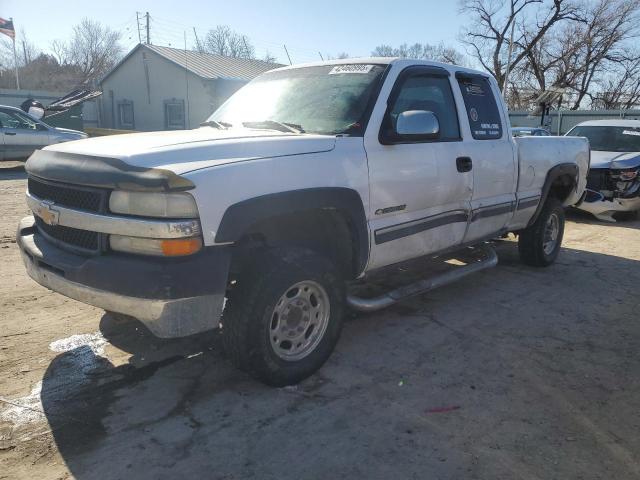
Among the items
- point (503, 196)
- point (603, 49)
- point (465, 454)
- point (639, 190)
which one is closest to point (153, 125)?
point (639, 190)

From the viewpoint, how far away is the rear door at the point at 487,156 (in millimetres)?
4543

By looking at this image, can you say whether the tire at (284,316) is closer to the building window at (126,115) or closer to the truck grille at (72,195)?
the truck grille at (72,195)

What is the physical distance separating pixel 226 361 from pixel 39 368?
120 centimetres

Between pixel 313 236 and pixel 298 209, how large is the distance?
21.6 inches

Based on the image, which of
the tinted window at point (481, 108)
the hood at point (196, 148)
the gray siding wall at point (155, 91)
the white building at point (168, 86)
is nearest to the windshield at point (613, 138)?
the tinted window at point (481, 108)

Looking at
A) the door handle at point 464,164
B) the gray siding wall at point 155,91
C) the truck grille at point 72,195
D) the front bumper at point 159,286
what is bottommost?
the front bumper at point 159,286

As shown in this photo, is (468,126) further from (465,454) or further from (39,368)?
(39,368)

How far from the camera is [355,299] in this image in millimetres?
3695

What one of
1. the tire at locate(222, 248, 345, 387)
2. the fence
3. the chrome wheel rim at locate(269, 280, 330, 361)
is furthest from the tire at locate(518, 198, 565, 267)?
the fence

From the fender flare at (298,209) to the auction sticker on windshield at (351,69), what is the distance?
1117 mm

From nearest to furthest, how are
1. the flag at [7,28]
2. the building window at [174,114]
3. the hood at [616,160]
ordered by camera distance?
the hood at [616,160], the building window at [174,114], the flag at [7,28]

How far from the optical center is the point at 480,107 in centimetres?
475

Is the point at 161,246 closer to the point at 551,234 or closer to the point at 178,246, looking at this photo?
the point at 178,246

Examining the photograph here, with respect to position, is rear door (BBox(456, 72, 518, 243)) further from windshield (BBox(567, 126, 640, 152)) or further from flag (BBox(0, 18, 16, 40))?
flag (BBox(0, 18, 16, 40))
